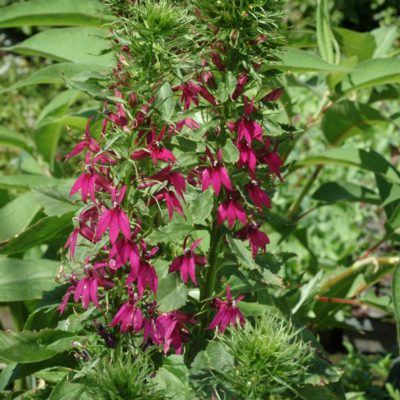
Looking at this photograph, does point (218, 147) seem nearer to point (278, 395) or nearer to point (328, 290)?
point (278, 395)

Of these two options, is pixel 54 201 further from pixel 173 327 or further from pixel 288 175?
pixel 288 175

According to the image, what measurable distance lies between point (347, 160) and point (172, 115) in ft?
2.57

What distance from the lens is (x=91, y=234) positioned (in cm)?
131

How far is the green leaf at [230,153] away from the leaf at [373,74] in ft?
1.96

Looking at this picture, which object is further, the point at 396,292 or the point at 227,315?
the point at 396,292

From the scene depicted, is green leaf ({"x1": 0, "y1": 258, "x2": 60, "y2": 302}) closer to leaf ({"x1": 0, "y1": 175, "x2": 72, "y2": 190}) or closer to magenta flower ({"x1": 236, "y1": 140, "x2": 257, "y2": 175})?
leaf ({"x1": 0, "y1": 175, "x2": 72, "y2": 190})

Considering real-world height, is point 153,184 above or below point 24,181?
above

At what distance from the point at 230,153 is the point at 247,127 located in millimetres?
49

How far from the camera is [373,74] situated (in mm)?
1828

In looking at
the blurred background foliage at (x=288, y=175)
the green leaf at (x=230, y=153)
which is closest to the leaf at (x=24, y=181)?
the blurred background foliage at (x=288, y=175)

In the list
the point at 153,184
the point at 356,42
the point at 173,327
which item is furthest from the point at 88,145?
the point at 356,42

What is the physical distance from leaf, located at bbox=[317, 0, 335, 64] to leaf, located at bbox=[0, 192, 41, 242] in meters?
0.84

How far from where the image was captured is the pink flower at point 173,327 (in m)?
1.31

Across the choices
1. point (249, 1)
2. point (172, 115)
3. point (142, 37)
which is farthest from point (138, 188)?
point (249, 1)
